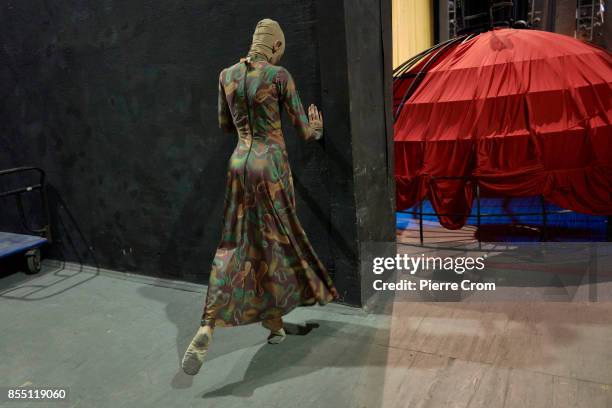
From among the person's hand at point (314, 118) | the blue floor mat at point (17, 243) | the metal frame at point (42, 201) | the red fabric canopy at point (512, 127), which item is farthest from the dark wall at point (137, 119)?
the red fabric canopy at point (512, 127)

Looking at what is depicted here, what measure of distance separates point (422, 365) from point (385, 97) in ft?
7.15

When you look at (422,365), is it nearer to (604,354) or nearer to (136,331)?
(604,354)

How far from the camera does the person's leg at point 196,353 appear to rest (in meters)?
2.94

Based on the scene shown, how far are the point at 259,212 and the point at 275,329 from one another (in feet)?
3.06

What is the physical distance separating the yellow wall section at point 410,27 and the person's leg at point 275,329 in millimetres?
5242

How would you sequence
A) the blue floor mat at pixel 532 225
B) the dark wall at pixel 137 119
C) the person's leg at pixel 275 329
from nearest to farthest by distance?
the person's leg at pixel 275 329
the dark wall at pixel 137 119
the blue floor mat at pixel 532 225

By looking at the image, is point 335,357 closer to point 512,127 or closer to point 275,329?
point 275,329

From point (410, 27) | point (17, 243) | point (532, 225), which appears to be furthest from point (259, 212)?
point (410, 27)

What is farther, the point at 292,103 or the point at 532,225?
the point at 532,225

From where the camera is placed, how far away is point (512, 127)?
4.88m

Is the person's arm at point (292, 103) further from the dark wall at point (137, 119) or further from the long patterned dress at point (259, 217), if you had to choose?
the dark wall at point (137, 119)

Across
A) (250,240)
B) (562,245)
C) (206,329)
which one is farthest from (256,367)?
(562,245)

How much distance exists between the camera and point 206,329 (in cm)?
304

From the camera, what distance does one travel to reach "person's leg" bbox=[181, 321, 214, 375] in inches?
116
